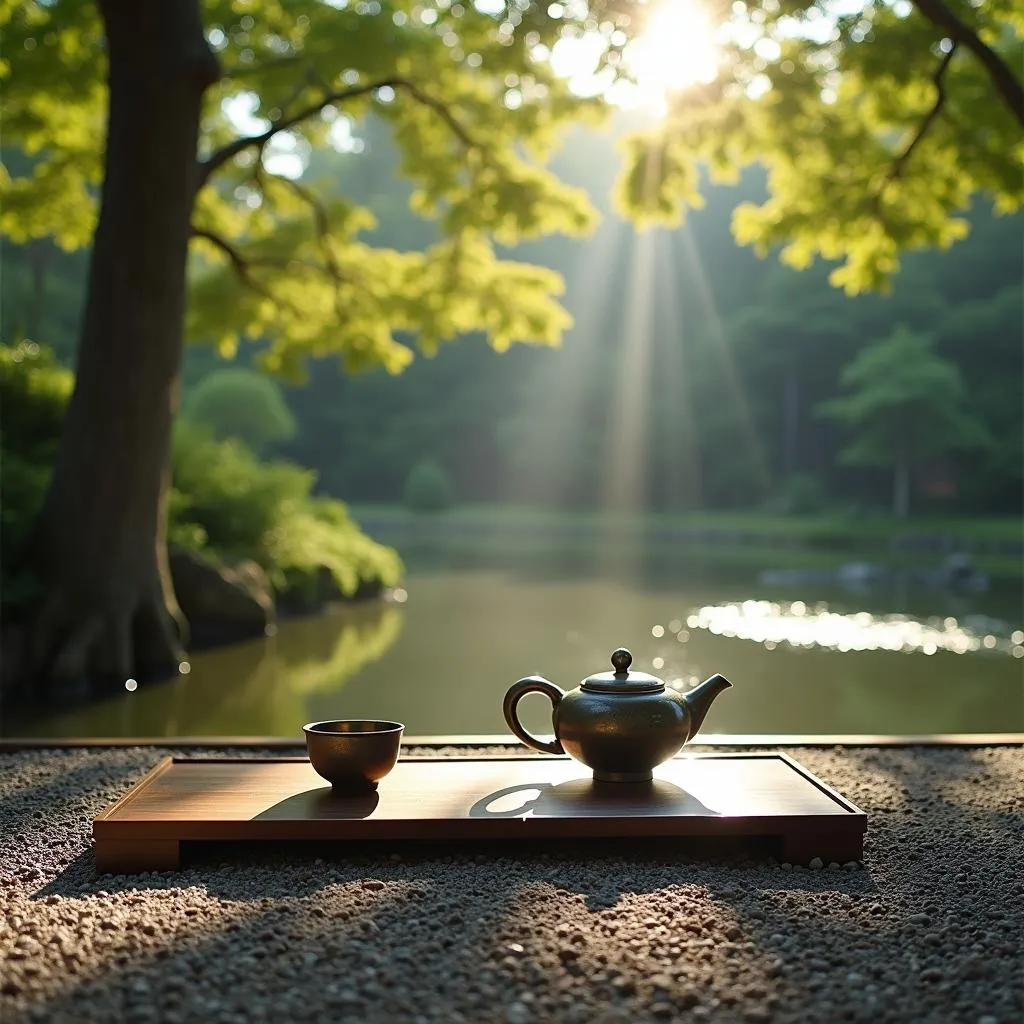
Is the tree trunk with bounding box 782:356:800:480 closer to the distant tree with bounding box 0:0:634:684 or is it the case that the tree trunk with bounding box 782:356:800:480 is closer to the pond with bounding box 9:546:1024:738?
the pond with bounding box 9:546:1024:738

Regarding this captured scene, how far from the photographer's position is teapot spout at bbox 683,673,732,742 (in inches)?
108

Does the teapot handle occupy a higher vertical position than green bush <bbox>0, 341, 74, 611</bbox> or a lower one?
lower

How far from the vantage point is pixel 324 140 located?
977cm

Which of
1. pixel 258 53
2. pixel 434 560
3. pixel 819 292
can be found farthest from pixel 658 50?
pixel 819 292

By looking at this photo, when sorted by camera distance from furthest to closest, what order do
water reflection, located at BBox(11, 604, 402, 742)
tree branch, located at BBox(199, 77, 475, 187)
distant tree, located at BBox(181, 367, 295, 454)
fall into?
distant tree, located at BBox(181, 367, 295, 454) → tree branch, located at BBox(199, 77, 475, 187) → water reflection, located at BBox(11, 604, 402, 742)

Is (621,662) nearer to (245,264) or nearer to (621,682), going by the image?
(621,682)

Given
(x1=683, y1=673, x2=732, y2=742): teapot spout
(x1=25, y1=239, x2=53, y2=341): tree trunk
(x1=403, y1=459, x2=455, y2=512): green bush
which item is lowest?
(x1=683, y1=673, x2=732, y2=742): teapot spout

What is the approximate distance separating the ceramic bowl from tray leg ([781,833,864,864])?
91 cm

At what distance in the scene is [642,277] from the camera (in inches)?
1380

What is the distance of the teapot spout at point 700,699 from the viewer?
273 centimetres

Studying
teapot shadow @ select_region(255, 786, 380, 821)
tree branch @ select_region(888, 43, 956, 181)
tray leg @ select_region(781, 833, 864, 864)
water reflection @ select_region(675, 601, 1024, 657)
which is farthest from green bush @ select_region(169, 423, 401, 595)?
tray leg @ select_region(781, 833, 864, 864)

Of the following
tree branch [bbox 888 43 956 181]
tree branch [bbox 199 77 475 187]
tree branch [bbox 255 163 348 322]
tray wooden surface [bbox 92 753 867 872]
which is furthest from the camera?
tree branch [bbox 255 163 348 322]

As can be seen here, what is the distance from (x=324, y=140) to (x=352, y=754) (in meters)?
8.22

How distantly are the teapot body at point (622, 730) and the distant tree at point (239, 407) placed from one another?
2228 cm
